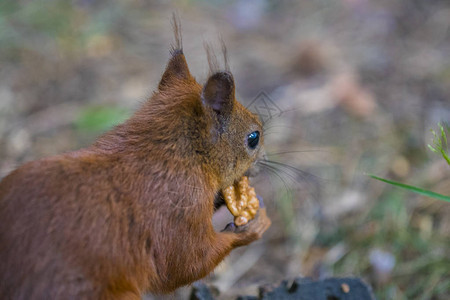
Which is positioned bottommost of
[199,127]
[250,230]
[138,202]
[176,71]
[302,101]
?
[250,230]

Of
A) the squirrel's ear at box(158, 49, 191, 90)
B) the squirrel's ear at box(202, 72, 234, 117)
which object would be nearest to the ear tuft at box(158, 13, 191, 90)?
the squirrel's ear at box(158, 49, 191, 90)

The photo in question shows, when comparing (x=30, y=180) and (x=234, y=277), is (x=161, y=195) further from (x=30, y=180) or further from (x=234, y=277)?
(x=234, y=277)

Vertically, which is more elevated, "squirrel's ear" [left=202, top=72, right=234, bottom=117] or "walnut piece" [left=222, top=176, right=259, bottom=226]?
"squirrel's ear" [left=202, top=72, right=234, bottom=117]

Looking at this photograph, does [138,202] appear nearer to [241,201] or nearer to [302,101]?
[241,201]

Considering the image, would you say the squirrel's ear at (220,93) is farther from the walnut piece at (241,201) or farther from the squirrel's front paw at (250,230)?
the squirrel's front paw at (250,230)

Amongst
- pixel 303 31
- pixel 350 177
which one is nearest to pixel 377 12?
pixel 303 31

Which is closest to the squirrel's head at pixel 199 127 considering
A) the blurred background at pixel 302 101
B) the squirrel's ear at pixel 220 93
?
the squirrel's ear at pixel 220 93

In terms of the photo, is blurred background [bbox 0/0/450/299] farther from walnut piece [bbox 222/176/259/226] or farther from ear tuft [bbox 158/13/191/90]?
ear tuft [bbox 158/13/191/90]

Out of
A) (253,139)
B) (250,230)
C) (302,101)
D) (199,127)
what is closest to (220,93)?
(199,127)
